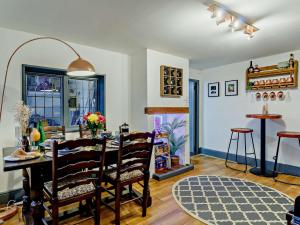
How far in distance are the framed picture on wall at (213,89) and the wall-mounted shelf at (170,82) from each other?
1420mm

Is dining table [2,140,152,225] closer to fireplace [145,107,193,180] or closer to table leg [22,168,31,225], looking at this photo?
table leg [22,168,31,225]

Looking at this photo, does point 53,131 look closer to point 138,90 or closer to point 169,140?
point 138,90

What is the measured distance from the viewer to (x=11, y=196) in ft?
8.85

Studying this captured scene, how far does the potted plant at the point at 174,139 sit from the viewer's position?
160 inches

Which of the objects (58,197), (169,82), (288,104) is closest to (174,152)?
(169,82)

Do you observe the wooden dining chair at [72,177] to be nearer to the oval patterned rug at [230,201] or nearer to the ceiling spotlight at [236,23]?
the oval patterned rug at [230,201]

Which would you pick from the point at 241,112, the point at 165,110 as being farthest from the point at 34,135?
the point at 241,112

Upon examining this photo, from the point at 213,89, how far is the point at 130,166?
3.70 meters

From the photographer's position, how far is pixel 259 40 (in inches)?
122

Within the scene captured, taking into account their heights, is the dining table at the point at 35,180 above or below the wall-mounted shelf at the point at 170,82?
Answer: below

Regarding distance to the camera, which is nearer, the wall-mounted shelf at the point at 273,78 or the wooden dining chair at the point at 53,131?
the wooden dining chair at the point at 53,131

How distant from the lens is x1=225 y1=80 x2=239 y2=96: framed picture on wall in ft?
15.3

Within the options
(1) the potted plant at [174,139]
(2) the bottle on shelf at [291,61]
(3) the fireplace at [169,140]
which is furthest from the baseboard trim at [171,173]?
(2) the bottle on shelf at [291,61]

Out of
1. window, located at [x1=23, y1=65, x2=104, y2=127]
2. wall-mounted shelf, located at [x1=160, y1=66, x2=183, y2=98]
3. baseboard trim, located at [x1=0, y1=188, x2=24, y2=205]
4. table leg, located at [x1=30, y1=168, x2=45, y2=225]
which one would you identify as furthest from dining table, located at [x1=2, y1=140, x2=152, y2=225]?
wall-mounted shelf, located at [x1=160, y1=66, x2=183, y2=98]
